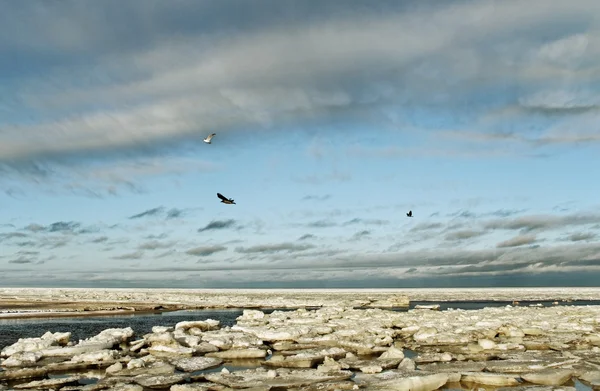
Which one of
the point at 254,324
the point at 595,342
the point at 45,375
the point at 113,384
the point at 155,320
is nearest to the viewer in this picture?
the point at 113,384

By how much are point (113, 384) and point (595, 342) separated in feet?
54.6

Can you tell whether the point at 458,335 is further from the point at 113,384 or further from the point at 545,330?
the point at 113,384

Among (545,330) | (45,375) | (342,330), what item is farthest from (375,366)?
(545,330)

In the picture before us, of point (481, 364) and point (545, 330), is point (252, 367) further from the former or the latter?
point (545, 330)

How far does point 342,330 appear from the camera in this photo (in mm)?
21422

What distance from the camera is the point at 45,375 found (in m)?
14.5

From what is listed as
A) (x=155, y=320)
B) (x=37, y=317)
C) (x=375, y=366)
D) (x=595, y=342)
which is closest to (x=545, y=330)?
(x=595, y=342)

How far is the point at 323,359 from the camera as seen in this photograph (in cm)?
1641

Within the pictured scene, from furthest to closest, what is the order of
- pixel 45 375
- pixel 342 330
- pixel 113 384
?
pixel 342 330 → pixel 45 375 → pixel 113 384

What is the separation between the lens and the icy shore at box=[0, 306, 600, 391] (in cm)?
1319

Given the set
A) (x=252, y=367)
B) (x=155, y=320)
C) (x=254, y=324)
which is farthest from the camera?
(x=155, y=320)

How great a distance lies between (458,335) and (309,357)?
701 cm

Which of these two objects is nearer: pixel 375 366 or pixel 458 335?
pixel 375 366

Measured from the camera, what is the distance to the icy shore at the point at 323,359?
43.3 ft
